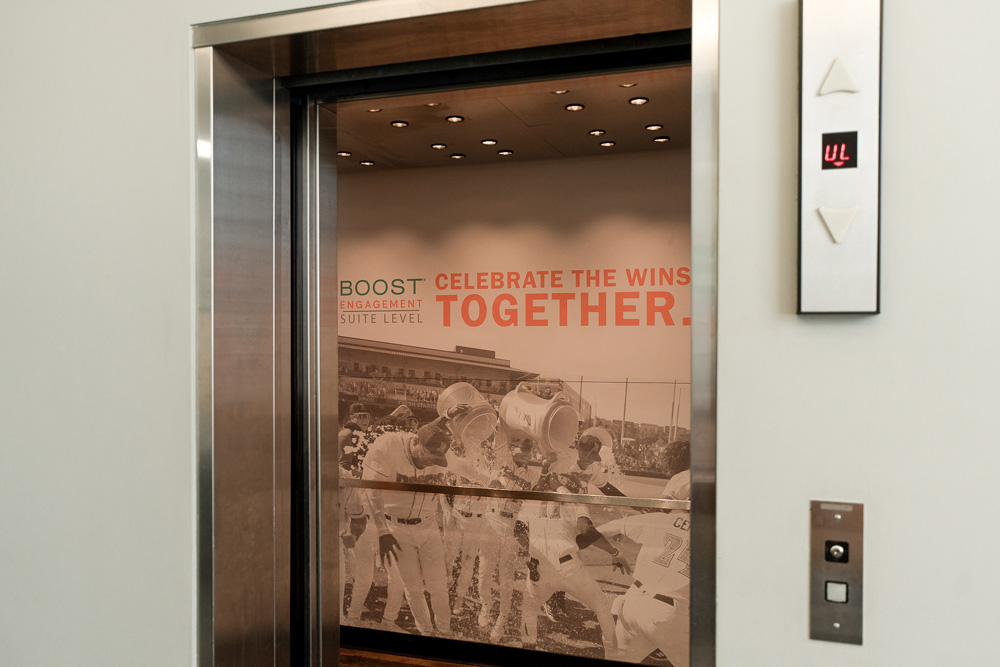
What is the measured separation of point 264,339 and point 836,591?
3.65 ft

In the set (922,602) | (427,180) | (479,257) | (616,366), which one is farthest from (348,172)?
(922,602)

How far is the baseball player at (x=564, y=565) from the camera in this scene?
11.0 ft

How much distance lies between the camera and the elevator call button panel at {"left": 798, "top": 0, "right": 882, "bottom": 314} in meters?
0.94

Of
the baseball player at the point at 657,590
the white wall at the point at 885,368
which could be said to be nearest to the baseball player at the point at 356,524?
the baseball player at the point at 657,590

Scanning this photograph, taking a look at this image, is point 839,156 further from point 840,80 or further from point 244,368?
point 244,368

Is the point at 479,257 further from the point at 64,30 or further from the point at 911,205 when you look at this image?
the point at 911,205

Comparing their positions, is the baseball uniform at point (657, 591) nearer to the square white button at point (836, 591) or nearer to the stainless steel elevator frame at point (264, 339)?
the stainless steel elevator frame at point (264, 339)

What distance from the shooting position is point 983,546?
0.93 metres

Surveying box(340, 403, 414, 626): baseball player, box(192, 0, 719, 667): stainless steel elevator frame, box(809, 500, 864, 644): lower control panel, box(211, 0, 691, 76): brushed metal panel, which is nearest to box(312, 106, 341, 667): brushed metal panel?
box(192, 0, 719, 667): stainless steel elevator frame

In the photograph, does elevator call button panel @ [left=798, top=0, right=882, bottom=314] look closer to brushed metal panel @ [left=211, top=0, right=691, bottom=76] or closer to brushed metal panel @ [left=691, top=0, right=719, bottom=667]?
brushed metal panel @ [left=691, top=0, right=719, bottom=667]

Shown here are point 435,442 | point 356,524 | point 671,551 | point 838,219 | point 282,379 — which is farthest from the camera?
point 356,524

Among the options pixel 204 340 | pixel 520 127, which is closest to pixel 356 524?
pixel 520 127

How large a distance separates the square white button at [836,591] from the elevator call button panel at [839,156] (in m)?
0.38

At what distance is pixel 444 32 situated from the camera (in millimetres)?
1235
